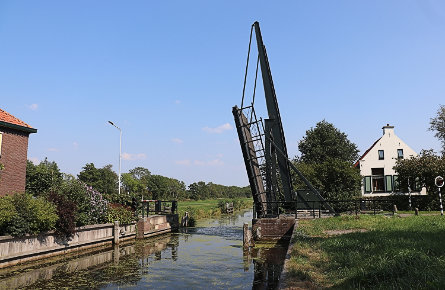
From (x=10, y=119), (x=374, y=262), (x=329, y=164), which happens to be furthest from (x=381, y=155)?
(x=10, y=119)

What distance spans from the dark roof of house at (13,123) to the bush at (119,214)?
22.6 feet

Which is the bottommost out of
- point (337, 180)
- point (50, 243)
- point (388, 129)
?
point (50, 243)

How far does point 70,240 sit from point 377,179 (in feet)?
114

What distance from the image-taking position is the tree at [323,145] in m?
51.6

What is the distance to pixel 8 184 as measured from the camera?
2002 centimetres

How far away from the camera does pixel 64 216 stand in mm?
16297

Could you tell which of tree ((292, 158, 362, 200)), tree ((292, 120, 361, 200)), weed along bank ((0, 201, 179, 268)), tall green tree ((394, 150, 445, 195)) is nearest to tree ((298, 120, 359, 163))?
tree ((292, 120, 361, 200))

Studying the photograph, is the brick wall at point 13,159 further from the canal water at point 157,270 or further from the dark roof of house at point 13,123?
the canal water at point 157,270

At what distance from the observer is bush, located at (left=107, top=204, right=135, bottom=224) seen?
21.2 m

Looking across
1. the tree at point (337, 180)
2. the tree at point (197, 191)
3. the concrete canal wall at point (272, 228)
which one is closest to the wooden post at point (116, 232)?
the concrete canal wall at point (272, 228)

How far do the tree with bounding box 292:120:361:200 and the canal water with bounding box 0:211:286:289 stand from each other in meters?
18.2

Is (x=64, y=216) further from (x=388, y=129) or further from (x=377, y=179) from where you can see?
(x=388, y=129)

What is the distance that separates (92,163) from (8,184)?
2294 inches

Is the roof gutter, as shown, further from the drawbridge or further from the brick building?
the drawbridge
